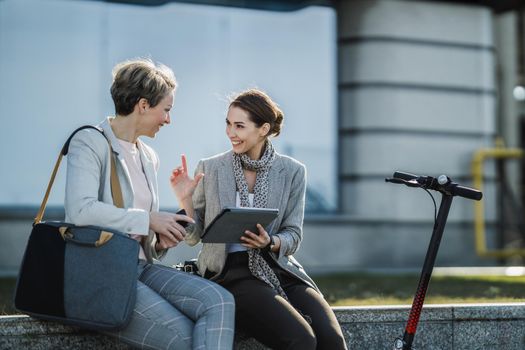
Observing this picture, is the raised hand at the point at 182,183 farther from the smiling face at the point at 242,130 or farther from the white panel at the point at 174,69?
the white panel at the point at 174,69

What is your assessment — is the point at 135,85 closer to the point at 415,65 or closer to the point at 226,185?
the point at 226,185

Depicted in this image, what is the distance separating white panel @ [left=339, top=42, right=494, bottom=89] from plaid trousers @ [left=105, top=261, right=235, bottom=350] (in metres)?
7.94

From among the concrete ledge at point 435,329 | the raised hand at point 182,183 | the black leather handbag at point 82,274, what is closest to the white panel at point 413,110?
the concrete ledge at point 435,329

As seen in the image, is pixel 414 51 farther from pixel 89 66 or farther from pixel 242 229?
pixel 242 229

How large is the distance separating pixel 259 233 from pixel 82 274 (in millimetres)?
929

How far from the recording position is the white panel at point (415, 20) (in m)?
12.4

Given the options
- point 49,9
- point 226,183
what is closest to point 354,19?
point 49,9

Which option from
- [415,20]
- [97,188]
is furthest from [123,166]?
[415,20]

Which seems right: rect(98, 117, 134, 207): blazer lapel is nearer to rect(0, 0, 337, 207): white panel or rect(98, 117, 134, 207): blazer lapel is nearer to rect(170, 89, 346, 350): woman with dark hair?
rect(170, 89, 346, 350): woman with dark hair

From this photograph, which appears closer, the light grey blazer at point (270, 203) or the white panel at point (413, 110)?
the light grey blazer at point (270, 203)

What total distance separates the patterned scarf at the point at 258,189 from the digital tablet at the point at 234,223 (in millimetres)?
267

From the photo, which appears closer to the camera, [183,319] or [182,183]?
[183,319]

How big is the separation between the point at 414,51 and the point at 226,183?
24.8ft

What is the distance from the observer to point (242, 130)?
5.39 meters
